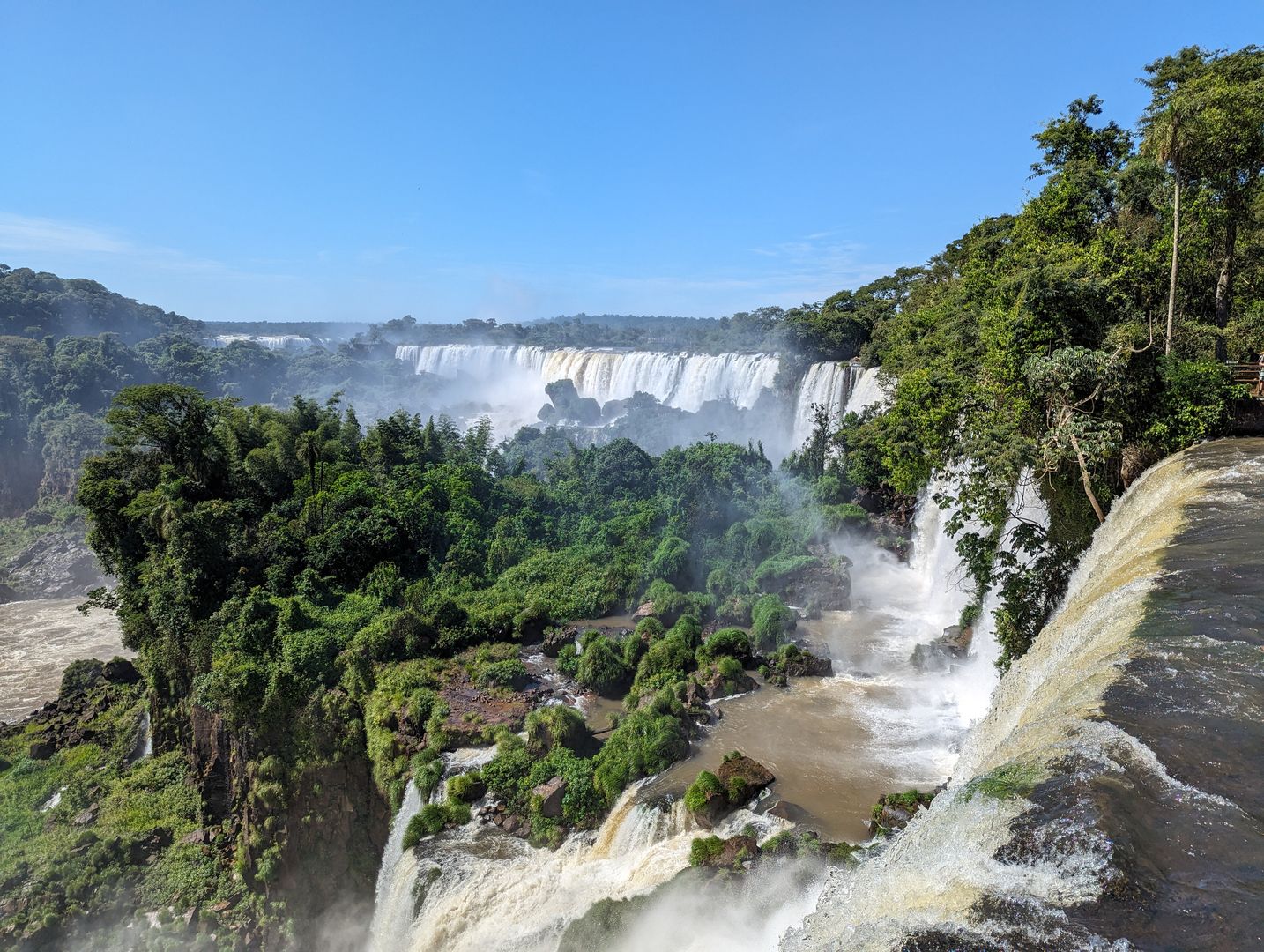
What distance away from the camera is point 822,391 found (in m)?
33.6

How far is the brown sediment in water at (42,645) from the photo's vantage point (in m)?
25.4

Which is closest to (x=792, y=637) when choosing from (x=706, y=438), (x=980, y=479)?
(x=980, y=479)

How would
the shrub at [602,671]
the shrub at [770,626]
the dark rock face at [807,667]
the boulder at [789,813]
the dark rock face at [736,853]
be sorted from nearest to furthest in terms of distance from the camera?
the dark rock face at [736,853] → the boulder at [789,813] → the dark rock face at [807,667] → the shrub at [602,671] → the shrub at [770,626]

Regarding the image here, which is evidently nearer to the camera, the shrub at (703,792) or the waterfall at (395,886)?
the shrub at (703,792)

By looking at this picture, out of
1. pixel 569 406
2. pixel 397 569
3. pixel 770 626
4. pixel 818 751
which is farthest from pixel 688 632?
pixel 569 406

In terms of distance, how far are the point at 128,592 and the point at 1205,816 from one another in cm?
2611

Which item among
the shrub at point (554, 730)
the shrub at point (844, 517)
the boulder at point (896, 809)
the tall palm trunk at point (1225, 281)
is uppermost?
the tall palm trunk at point (1225, 281)

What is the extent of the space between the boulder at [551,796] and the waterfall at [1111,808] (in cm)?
737

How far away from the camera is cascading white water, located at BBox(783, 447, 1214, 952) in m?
4.20

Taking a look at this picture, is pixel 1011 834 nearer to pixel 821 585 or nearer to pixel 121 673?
pixel 821 585

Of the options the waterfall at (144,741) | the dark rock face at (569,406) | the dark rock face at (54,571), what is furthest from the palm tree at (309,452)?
the dark rock face at (569,406)

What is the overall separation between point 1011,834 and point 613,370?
156ft

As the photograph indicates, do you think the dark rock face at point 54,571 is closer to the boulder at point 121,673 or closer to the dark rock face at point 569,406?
the boulder at point 121,673

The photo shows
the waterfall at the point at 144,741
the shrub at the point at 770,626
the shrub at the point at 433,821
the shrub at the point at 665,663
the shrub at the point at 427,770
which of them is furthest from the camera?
the waterfall at the point at 144,741
